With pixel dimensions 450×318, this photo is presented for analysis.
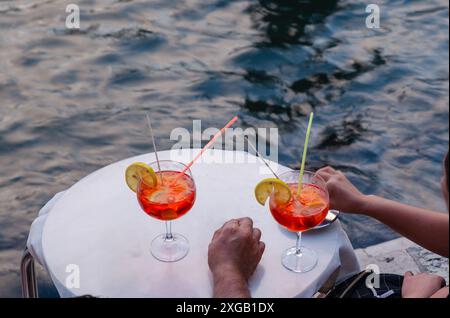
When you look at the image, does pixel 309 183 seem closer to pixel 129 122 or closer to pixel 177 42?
pixel 129 122

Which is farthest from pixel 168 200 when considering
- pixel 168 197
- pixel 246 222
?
pixel 246 222

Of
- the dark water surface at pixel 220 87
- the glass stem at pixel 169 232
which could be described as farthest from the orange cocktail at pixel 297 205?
the dark water surface at pixel 220 87

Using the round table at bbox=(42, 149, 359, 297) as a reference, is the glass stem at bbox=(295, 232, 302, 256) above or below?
above

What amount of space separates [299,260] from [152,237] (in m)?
0.45

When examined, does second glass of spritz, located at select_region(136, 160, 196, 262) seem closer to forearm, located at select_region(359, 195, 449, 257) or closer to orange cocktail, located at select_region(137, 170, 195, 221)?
orange cocktail, located at select_region(137, 170, 195, 221)

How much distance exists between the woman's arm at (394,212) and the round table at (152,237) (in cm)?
10

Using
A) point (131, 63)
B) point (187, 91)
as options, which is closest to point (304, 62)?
point (187, 91)

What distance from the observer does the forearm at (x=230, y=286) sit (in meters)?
1.59

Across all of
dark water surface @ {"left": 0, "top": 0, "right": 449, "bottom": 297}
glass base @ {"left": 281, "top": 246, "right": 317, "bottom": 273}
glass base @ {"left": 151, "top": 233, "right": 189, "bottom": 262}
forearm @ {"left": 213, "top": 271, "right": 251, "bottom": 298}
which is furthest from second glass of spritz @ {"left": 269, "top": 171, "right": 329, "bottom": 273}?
dark water surface @ {"left": 0, "top": 0, "right": 449, "bottom": 297}

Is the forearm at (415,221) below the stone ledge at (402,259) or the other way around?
the other way around

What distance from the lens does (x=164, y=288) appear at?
1668 mm

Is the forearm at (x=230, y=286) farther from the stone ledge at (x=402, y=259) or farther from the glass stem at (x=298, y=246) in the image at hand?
the stone ledge at (x=402, y=259)

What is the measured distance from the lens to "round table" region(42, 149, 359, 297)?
5.51ft

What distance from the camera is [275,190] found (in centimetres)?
167
